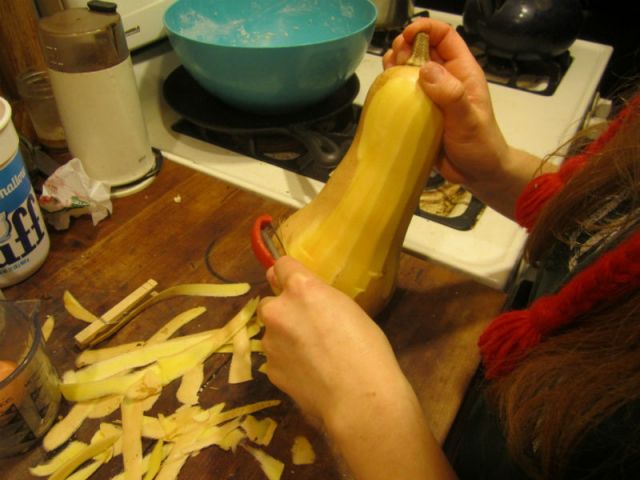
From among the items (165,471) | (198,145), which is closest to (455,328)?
(165,471)

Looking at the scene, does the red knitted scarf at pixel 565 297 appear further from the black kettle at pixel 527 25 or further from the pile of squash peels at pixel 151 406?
the black kettle at pixel 527 25

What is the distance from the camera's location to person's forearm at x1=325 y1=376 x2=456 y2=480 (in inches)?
15.4

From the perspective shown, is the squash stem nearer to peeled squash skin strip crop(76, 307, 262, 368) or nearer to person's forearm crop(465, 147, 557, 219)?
person's forearm crop(465, 147, 557, 219)

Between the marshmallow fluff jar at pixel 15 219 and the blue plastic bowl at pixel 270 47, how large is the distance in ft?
0.89

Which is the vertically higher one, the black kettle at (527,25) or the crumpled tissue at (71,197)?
the black kettle at (527,25)

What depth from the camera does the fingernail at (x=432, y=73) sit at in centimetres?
48

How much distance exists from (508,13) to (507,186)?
50 cm

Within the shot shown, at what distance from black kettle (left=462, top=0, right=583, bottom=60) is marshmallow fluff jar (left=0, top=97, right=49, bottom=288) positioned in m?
0.81

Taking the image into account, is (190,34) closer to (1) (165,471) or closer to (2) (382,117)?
(2) (382,117)

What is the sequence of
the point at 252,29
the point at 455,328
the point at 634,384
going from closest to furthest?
1. the point at 634,384
2. the point at 455,328
3. the point at 252,29

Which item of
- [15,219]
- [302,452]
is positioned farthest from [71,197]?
[302,452]

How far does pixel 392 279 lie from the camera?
57 centimetres

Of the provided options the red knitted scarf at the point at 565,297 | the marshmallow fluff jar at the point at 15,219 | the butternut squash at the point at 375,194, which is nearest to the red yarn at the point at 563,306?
the red knitted scarf at the point at 565,297

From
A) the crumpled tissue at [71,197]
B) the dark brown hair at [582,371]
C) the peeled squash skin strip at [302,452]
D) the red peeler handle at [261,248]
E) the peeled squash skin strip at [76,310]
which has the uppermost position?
the dark brown hair at [582,371]
